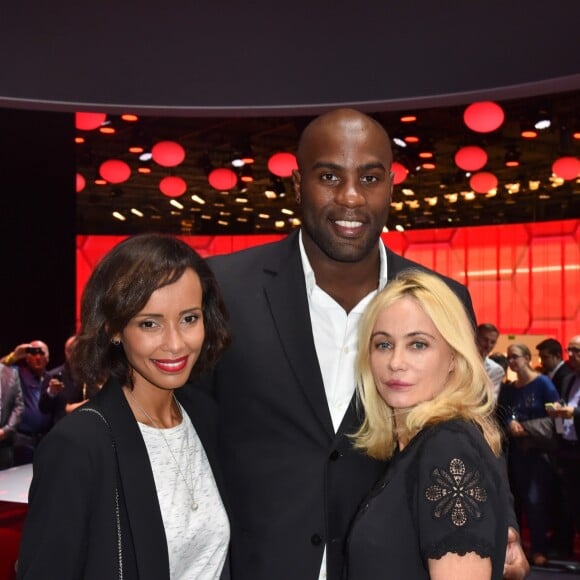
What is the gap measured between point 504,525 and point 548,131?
12127mm

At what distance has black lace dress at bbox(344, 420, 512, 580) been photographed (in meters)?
1.47

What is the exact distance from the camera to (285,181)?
49.4ft

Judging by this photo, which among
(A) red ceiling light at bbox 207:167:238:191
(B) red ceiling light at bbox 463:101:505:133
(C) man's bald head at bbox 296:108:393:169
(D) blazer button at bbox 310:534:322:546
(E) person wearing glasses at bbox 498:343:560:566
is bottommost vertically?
(E) person wearing glasses at bbox 498:343:560:566

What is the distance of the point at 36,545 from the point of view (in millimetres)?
1398

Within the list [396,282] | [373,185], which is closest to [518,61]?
[373,185]

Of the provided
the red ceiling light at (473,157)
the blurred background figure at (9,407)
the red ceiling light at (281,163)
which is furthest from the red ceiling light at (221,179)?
the blurred background figure at (9,407)

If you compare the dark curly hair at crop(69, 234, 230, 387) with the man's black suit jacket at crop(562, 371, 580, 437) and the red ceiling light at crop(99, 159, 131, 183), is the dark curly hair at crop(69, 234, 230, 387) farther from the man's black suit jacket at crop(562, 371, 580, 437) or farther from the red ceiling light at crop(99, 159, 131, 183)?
the red ceiling light at crop(99, 159, 131, 183)

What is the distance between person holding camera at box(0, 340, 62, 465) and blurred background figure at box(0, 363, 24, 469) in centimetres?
39

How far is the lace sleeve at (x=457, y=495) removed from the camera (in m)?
1.46

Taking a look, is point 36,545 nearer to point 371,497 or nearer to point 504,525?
point 371,497

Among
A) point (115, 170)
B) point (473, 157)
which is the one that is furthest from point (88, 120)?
point (473, 157)

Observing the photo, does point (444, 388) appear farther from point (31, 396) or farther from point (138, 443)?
point (31, 396)

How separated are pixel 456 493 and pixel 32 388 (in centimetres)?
511

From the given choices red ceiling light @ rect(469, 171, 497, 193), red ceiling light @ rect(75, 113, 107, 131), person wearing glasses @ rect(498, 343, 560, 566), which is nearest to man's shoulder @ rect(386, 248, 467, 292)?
person wearing glasses @ rect(498, 343, 560, 566)
